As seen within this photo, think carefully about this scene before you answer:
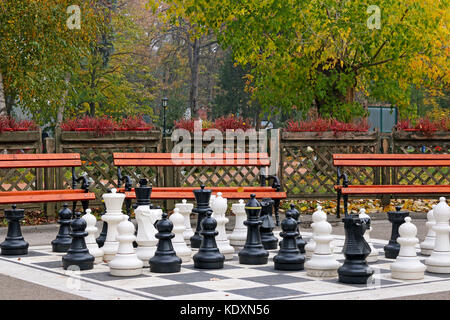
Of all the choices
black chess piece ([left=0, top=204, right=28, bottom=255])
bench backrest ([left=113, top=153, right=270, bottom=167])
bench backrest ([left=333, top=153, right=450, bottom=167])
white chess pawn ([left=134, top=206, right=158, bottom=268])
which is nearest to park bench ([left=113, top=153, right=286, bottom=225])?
bench backrest ([left=113, top=153, right=270, bottom=167])

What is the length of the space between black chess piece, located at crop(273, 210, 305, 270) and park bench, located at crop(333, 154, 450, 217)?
4292mm

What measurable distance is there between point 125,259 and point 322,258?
176cm

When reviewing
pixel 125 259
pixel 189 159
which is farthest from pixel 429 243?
pixel 189 159

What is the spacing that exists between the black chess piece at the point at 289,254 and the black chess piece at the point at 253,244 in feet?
0.98

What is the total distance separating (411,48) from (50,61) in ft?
26.1

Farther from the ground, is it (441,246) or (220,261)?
(441,246)

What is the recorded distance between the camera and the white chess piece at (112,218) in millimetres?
7621

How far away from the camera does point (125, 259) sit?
6891 mm

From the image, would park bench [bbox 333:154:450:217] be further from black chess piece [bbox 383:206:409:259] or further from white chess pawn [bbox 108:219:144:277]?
white chess pawn [bbox 108:219:144:277]

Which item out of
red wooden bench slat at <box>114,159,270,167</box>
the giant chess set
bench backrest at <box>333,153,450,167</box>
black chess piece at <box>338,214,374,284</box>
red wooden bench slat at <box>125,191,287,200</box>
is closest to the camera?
the giant chess set

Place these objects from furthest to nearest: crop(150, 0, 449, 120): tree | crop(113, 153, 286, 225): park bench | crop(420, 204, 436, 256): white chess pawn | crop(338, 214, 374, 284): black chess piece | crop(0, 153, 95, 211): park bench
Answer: crop(150, 0, 449, 120): tree, crop(113, 153, 286, 225): park bench, crop(0, 153, 95, 211): park bench, crop(420, 204, 436, 256): white chess pawn, crop(338, 214, 374, 284): black chess piece

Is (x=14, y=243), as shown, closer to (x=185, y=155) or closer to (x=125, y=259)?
(x=125, y=259)

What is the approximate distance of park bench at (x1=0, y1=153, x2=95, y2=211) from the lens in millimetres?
10516

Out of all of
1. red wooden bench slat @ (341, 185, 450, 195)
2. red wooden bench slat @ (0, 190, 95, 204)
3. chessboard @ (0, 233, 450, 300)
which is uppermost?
Result: red wooden bench slat @ (341, 185, 450, 195)
